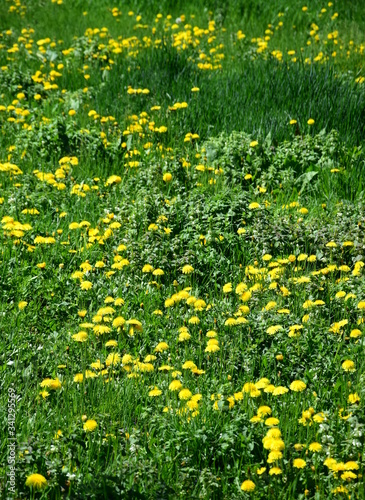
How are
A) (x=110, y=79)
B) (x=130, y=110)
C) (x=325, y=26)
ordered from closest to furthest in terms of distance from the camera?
1. (x=130, y=110)
2. (x=110, y=79)
3. (x=325, y=26)

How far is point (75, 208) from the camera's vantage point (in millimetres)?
5270

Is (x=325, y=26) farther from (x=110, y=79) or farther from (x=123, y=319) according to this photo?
(x=123, y=319)

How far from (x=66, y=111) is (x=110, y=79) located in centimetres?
65

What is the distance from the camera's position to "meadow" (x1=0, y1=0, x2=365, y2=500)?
2941 mm

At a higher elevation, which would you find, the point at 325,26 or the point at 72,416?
the point at 325,26

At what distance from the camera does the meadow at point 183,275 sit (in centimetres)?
294

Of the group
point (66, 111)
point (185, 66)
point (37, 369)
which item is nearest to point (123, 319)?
point (37, 369)

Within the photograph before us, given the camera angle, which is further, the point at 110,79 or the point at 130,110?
the point at 110,79

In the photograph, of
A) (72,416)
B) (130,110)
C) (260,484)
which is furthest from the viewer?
(130,110)

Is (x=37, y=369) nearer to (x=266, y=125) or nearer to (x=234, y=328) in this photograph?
(x=234, y=328)

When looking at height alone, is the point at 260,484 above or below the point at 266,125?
below

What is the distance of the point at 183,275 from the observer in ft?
14.7

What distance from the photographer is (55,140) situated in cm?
618

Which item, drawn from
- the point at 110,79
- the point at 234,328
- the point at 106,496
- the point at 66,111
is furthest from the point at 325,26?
the point at 106,496
